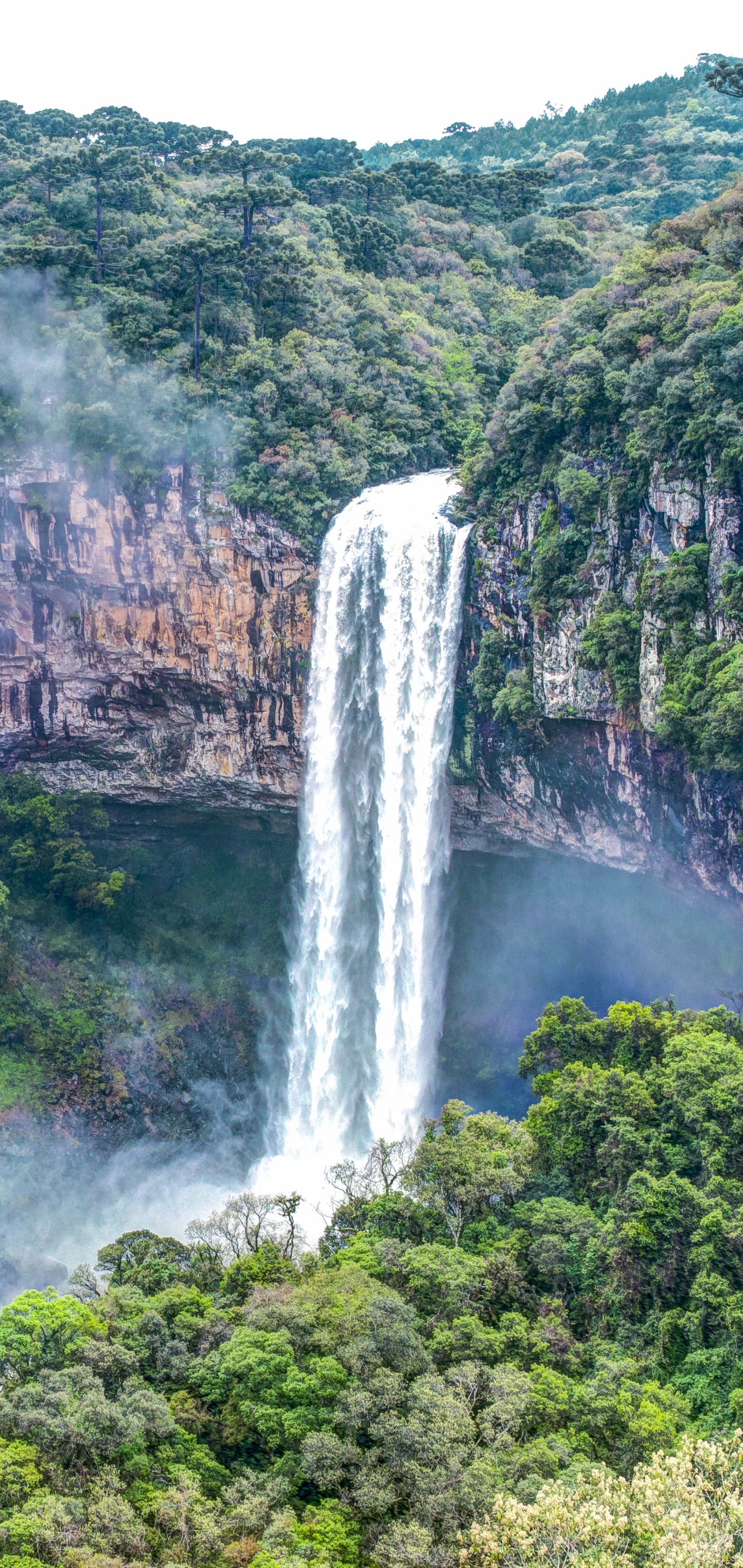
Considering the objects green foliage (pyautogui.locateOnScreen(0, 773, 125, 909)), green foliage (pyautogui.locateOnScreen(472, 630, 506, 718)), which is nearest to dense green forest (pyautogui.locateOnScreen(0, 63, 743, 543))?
green foliage (pyautogui.locateOnScreen(472, 630, 506, 718))

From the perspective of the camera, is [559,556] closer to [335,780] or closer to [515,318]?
[335,780]

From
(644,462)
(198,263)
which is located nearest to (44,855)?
(198,263)

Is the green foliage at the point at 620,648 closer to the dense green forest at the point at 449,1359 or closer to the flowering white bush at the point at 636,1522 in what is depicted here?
the dense green forest at the point at 449,1359

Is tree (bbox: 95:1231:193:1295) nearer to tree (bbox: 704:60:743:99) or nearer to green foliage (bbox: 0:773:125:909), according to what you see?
green foliage (bbox: 0:773:125:909)

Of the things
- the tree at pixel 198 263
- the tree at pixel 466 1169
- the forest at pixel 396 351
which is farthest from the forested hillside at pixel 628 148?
the tree at pixel 466 1169

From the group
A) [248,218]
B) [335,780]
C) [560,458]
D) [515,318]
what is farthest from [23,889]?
[515,318]

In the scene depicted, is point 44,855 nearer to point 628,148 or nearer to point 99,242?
point 99,242
